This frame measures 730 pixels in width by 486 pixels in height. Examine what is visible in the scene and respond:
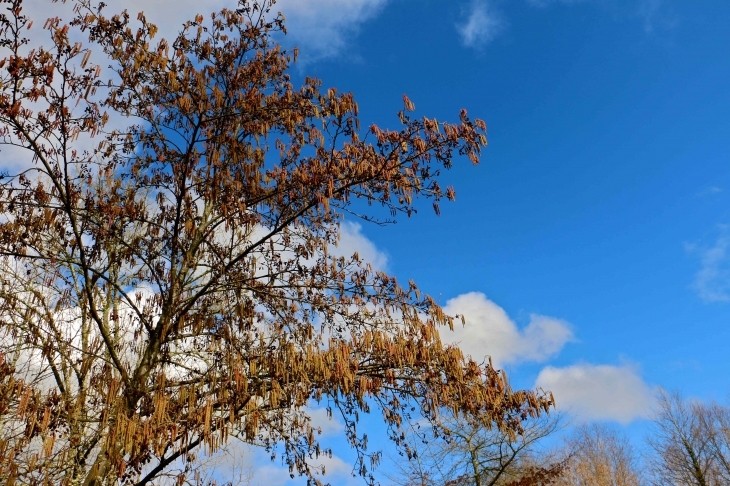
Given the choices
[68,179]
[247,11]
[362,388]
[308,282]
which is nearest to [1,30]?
[68,179]

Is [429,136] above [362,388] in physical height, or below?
above

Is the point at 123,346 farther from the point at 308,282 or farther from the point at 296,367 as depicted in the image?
the point at 296,367

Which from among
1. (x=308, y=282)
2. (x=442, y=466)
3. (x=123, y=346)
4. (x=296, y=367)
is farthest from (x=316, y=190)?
(x=442, y=466)

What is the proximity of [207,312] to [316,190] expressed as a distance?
2265mm

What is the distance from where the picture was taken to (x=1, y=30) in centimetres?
495

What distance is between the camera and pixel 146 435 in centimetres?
417

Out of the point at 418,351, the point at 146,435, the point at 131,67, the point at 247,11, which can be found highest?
the point at 247,11

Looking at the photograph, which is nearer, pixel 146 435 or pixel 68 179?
pixel 146 435

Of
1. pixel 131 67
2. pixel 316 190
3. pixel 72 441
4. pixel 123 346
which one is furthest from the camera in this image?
pixel 123 346

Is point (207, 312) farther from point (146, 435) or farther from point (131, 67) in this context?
point (131, 67)

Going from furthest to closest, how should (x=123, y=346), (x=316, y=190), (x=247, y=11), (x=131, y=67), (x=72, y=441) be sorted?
(x=123, y=346), (x=247, y=11), (x=131, y=67), (x=316, y=190), (x=72, y=441)

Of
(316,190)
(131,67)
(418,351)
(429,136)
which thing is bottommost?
(418,351)

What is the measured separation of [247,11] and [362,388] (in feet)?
17.9

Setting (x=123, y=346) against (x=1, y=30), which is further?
(x=123, y=346)
